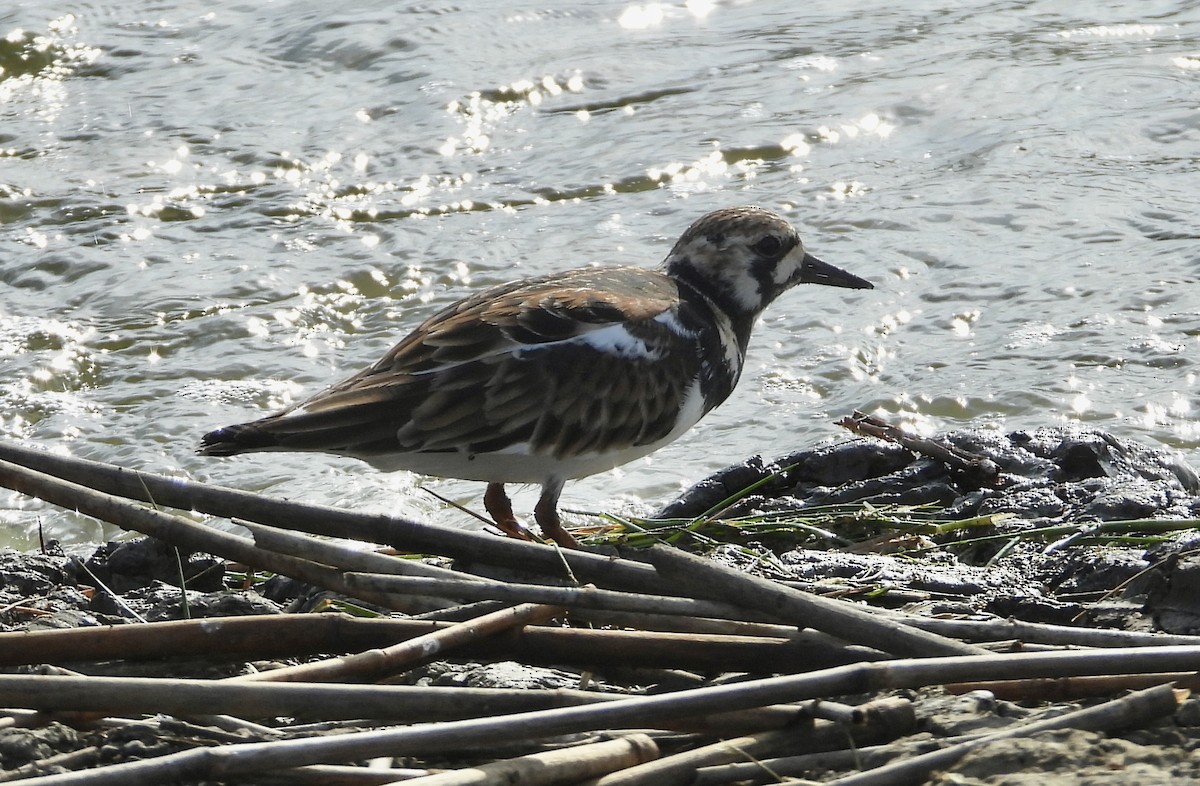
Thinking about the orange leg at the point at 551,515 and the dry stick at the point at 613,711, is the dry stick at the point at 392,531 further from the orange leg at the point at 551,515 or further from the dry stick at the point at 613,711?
the orange leg at the point at 551,515

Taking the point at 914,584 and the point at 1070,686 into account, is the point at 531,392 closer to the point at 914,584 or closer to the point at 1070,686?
the point at 914,584

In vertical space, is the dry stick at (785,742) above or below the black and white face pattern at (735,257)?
below

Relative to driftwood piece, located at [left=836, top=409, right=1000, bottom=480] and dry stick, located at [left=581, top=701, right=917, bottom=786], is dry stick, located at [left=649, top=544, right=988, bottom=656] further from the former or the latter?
driftwood piece, located at [left=836, top=409, right=1000, bottom=480]

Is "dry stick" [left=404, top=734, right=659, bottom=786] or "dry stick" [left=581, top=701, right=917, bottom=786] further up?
"dry stick" [left=404, top=734, right=659, bottom=786]

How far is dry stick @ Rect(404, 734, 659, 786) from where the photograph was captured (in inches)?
69.5

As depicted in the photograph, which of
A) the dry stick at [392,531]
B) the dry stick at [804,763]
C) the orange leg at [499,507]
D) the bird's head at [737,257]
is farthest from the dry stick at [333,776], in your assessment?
the bird's head at [737,257]

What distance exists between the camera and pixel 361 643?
88.3 inches

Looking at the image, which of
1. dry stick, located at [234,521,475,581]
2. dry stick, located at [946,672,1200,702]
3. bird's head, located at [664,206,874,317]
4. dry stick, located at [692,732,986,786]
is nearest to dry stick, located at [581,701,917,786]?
dry stick, located at [692,732,986,786]

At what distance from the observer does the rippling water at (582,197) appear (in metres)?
5.13

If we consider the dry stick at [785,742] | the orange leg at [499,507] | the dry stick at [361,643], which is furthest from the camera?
the orange leg at [499,507]

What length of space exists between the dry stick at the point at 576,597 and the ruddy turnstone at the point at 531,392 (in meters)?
1.10

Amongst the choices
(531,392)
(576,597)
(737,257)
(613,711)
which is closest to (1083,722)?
(613,711)

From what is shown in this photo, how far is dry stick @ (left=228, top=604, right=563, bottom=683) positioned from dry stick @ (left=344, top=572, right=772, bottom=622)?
36mm

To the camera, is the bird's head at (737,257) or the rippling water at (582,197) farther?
the rippling water at (582,197)
